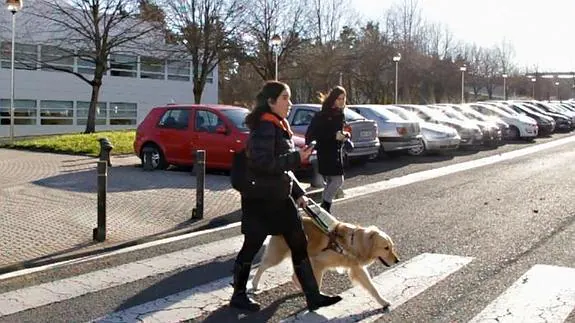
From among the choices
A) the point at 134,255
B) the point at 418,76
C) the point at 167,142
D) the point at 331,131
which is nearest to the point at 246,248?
the point at 134,255

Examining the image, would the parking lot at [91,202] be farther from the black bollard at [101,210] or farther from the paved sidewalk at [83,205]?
the black bollard at [101,210]

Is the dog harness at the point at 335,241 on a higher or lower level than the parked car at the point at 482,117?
lower

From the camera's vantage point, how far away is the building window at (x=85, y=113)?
36.2 metres

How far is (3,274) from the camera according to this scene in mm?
6078

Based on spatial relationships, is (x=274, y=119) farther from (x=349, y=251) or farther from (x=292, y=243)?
(x=349, y=251)

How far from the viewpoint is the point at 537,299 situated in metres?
5.19

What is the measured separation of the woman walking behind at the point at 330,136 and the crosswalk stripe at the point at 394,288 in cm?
184

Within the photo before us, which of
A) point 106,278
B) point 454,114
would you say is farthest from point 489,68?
point 106,278

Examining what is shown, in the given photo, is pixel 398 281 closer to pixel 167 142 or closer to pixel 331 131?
pixel 331 131

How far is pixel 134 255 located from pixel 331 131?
9.29ft

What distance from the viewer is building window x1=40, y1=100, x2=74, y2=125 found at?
34.3 m

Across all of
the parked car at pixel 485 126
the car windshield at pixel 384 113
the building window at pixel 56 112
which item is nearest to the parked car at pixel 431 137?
the car windshield at pixel 384 113

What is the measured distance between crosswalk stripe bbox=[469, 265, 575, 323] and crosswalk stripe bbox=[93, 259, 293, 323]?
189 centimetres

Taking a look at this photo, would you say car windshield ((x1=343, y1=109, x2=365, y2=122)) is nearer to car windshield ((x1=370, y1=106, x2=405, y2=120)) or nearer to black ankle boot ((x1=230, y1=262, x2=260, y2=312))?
car windshield ((x1=370, y1=106, x2=405, y2=120))
